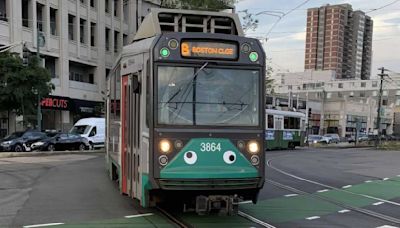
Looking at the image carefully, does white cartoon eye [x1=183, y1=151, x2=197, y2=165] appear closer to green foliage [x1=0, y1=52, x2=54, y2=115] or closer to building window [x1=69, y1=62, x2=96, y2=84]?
green foliage [x1=0, y1=52, x2=54, y2=115]

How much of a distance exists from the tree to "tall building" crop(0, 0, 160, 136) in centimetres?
159

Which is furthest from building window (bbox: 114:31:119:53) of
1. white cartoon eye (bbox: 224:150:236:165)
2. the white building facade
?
white cartoon eye (bbox: 224:150:236:165)

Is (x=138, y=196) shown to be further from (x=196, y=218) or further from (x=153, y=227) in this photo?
(x=196, y=218)

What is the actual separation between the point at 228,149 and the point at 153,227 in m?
1.86

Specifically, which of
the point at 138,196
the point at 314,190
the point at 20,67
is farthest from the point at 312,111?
the point at 138,196

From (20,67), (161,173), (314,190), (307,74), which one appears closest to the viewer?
(161,173)

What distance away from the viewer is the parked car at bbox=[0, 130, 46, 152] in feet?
99.2

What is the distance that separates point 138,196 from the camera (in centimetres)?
837

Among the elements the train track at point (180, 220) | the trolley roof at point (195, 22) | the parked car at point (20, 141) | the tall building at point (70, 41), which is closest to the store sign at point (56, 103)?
the tall building at point (70, 41)

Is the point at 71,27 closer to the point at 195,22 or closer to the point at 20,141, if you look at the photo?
the point at 20,141

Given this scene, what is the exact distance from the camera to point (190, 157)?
7621 millimetres

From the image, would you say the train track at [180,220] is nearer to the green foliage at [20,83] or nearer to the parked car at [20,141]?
the parked car at [20,141]

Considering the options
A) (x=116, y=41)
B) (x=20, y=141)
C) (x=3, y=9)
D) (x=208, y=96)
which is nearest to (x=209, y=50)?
(x=208, y=96)

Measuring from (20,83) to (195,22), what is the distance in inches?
1041
